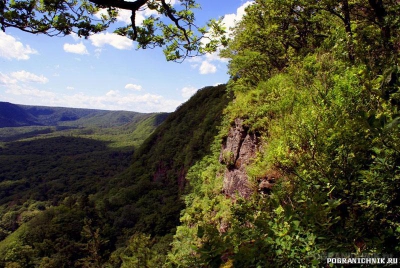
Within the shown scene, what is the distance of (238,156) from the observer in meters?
10.4

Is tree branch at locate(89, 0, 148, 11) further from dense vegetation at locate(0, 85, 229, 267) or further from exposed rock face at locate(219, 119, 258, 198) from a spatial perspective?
dense vegetation at locate(0, 85, 229, 267)

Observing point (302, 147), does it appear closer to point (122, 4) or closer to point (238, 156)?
point (122, 4)

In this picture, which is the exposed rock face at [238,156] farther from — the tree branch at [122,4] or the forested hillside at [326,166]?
the tree branch at [122,4]

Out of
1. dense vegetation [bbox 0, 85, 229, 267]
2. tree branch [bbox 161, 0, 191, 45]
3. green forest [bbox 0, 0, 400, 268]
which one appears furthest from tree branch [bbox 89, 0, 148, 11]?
dense vegetation [bbox 0, 85, 229, 267]

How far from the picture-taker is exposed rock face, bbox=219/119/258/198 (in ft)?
30.6

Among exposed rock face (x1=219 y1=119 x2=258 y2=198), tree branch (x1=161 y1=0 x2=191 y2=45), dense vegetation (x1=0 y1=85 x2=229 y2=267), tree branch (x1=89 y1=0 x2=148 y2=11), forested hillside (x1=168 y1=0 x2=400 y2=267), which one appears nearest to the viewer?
forested hillside (x1=168 y1=0 x2=400 y2=267)

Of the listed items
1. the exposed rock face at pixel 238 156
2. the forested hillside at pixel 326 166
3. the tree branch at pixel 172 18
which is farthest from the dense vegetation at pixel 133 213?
the tree branch at pixel 172 18

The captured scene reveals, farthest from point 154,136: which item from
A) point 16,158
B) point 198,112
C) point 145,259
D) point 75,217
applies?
point 16,158

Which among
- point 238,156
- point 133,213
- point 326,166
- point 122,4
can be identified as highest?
point 122,4

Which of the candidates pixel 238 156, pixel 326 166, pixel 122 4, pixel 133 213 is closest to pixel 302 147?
pixel 326 166

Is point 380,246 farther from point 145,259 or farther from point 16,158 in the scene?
point 16,158

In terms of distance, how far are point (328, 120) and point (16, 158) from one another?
204907mm

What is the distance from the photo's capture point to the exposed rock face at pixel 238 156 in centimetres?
934

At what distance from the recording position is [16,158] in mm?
169375
